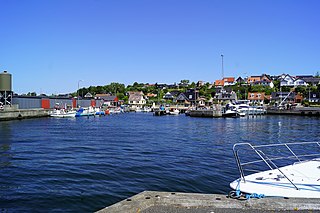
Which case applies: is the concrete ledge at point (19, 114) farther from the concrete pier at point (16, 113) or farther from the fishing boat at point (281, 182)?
the fishing boat at point (281, 182)

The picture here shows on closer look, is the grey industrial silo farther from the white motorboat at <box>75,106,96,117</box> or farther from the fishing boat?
the fishing boat

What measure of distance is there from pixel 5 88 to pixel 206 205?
62.1m

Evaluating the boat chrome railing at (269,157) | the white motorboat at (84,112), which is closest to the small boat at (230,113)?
the white motorboat at (84,112)

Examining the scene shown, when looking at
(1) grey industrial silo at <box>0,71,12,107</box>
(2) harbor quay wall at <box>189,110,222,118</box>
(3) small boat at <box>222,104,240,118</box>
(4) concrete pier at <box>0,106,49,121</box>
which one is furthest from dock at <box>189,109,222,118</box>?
(1) grey industrial silo at <box>0,71,12,107</box>

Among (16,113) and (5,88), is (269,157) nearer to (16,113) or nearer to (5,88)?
(16,113)

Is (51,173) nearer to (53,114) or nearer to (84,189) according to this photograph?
(84,189)

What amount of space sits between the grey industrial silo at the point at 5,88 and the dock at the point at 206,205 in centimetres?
6080

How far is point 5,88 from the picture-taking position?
196 ft

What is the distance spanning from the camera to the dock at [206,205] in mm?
6188

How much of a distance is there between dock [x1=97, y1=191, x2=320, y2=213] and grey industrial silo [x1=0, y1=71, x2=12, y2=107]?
60.8 m

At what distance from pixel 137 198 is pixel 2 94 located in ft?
203

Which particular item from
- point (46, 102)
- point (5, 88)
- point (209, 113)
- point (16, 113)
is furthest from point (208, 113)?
point (5, 88)

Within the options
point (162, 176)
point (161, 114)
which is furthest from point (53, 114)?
point (162, 176)

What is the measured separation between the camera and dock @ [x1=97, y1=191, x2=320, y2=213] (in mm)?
6188
